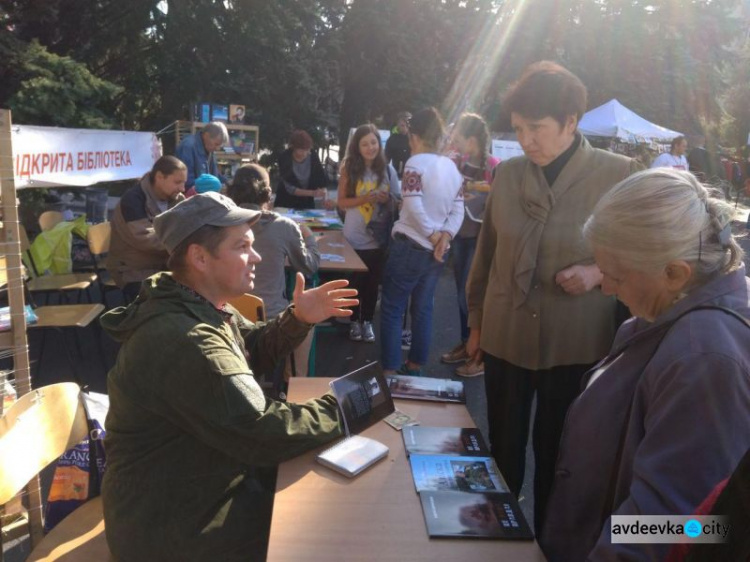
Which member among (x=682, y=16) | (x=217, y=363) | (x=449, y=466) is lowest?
(x=449, y=466)

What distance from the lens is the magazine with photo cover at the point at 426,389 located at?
209cm

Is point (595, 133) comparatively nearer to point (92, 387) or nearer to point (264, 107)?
point (264, 107)

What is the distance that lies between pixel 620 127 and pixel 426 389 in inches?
527

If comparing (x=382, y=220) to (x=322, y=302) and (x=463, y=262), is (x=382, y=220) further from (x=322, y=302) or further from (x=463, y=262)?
(x=322, y=302)

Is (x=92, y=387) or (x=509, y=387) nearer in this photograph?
(x=509, y=387)

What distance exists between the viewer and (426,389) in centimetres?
215

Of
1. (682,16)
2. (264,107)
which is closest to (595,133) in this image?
(264,107)

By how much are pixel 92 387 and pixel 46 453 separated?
8.04 ft

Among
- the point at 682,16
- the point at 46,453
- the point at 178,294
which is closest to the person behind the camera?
the point at 178,294

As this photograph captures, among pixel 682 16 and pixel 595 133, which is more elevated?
pixel 682 16

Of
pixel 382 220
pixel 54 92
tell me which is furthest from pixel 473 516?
pixel 54 92

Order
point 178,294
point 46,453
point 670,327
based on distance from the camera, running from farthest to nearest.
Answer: point 46,453 < point 178,294 < point 670,327

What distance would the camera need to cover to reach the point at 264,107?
47.2ft

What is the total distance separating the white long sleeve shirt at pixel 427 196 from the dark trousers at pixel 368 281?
114 centimetres
